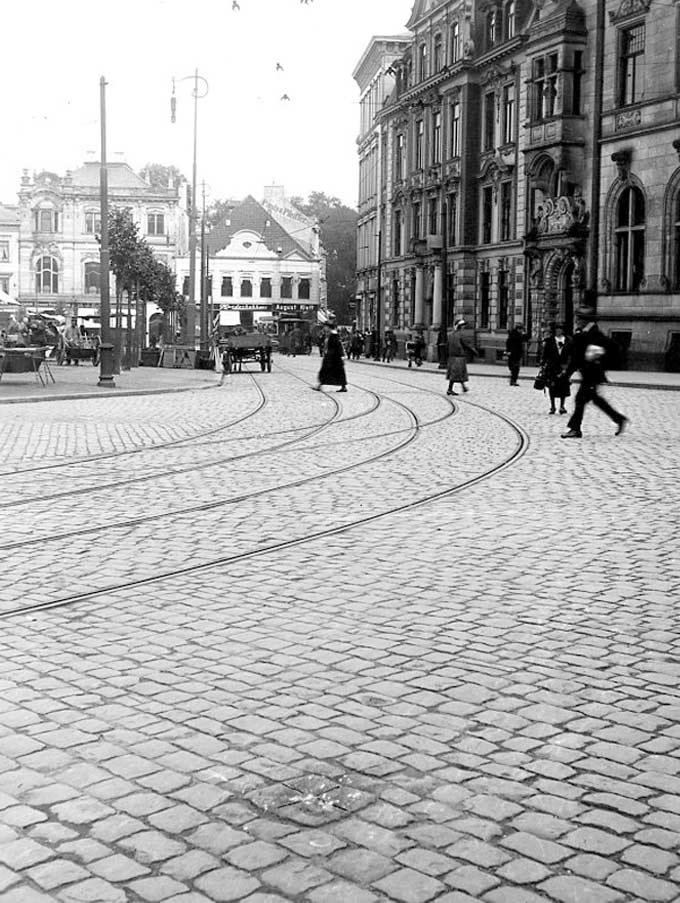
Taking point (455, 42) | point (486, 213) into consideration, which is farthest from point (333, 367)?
point (455, 42)

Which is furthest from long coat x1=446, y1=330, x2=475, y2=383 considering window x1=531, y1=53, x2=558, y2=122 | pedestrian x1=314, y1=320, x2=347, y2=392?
window x1=531, y1=53, x2=558, y2=122

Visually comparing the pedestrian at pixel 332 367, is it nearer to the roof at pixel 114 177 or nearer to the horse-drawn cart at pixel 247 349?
the horse-drawn cart at pixel 247 349

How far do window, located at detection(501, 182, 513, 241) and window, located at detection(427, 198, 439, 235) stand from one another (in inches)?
296

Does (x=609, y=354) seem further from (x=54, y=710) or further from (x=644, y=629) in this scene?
(x=54, y=710)

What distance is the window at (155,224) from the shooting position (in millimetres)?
100125

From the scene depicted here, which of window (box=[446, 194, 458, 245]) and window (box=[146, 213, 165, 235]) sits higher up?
window (box=[146, 213, 165, 235])

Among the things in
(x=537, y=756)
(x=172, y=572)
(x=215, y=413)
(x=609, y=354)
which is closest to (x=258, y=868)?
(x=537, y=756)

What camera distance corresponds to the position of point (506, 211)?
52594mm

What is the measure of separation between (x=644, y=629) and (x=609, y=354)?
36.3 ft

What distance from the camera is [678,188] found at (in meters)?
38.5

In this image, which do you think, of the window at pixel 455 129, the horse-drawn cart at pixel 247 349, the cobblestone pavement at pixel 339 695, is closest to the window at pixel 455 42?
the window at pixel 455 129

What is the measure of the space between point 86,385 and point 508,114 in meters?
30.6

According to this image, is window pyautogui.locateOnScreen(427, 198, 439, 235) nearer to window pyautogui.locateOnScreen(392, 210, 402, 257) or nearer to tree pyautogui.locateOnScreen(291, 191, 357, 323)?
window pyautogui.locateOnScreen(392, 210, 402, 257)

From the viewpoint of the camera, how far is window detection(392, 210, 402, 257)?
6700 centimetres
